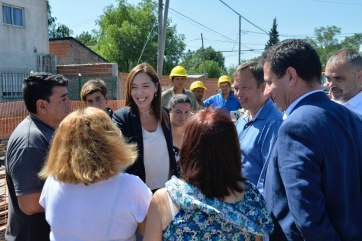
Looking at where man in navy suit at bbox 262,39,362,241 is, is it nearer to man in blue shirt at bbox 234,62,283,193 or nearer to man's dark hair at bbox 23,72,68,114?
man in blue shirt at bbox 234,62,283,193

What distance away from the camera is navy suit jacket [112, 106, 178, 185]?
269 cm

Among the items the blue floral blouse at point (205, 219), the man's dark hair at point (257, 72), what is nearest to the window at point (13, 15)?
the man's dark hair at point (257, 72)

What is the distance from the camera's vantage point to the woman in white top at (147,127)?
2727 mm

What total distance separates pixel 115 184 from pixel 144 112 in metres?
1.21

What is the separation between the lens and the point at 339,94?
3.70m

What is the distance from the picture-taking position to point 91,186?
1719 mm

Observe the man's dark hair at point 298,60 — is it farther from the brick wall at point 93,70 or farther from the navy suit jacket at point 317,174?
the brick wall at point 93,70

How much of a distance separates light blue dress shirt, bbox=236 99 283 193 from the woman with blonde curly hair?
2.92 ft

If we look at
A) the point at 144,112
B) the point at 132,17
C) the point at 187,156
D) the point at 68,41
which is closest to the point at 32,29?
the point at 68,41

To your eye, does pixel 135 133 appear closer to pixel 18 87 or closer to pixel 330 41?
pixel 18 87

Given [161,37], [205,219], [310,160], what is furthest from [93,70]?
[310,160]

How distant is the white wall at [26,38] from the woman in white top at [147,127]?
1714 cm

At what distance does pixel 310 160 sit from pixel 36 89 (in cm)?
173

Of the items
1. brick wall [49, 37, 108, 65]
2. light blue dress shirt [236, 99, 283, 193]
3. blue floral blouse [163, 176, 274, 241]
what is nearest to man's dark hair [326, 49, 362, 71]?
light blue dress shirt [236, 99, 283, 193]
